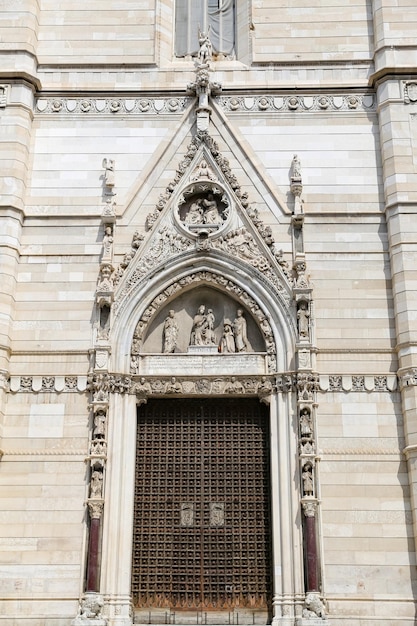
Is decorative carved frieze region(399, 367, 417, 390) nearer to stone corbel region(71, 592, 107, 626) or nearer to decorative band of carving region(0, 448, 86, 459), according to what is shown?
decorative band of carving region(0, 448, 86, 459)

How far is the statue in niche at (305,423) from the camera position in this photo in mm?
12383

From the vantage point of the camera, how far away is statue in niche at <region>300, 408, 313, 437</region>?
12.4m

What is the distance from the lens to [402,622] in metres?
11.5

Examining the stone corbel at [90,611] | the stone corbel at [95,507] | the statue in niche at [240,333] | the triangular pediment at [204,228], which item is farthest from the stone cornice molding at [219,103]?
the stone corbel at [90,611]

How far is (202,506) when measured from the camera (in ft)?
41.4

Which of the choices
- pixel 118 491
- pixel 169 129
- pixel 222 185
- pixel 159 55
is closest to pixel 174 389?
pixel 118 491

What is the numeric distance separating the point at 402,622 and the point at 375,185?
7.07m

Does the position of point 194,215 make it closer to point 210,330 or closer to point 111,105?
point 210,330

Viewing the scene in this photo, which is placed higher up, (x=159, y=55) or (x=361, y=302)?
(x=159, y=55)

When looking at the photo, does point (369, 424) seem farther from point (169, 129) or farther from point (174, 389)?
point (169, 129)

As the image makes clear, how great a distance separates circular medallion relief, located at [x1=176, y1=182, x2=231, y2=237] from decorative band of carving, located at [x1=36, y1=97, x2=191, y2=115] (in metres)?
1.68

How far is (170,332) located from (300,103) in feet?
16.0

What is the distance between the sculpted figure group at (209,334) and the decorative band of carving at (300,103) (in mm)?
3847

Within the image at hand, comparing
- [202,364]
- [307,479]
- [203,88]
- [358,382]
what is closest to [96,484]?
[202,364]
